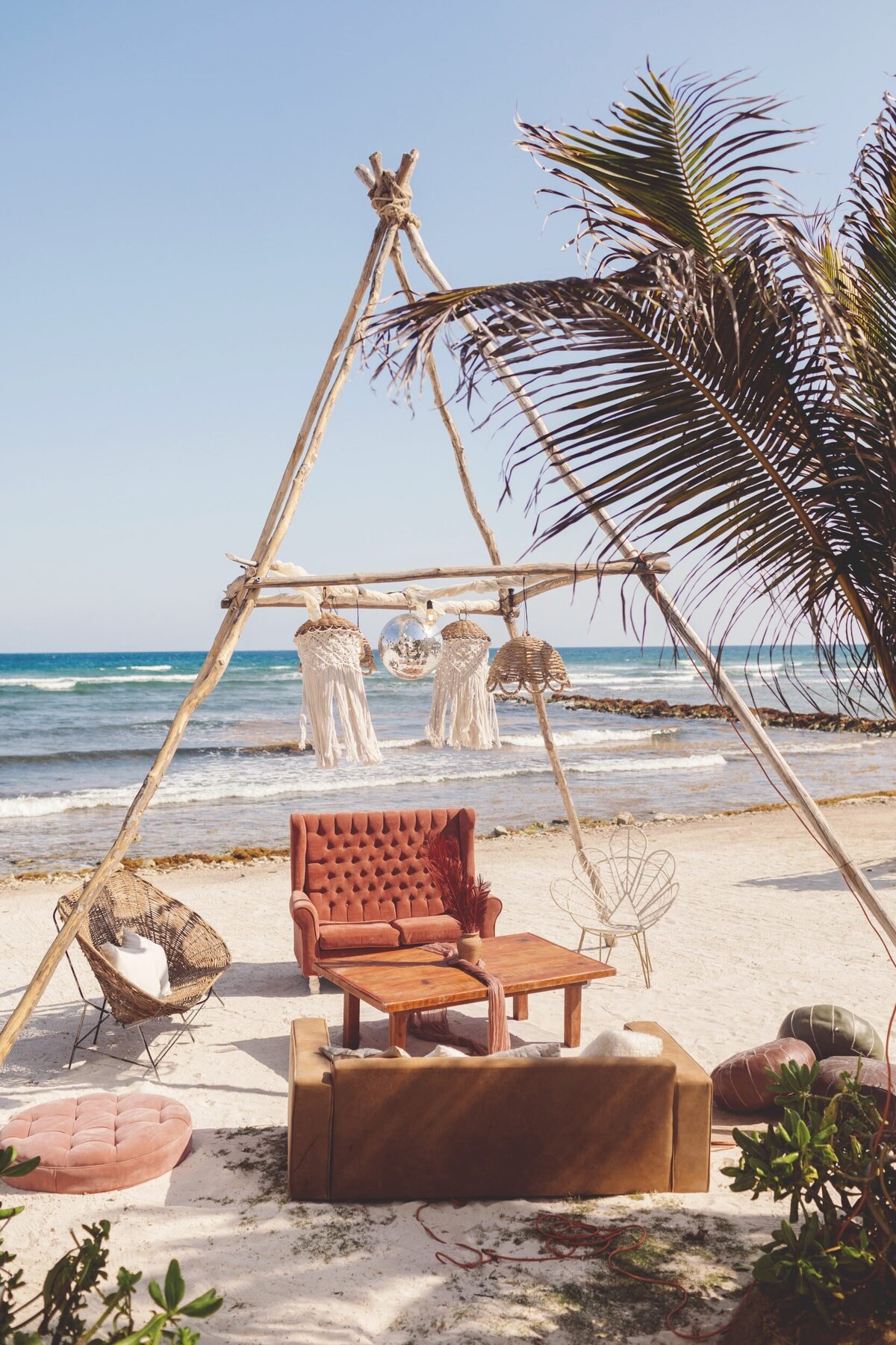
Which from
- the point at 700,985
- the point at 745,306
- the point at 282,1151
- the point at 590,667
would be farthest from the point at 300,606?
the point at 590,667

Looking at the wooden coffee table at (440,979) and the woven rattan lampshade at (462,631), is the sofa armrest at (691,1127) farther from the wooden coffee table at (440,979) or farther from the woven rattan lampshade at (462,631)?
the woven rattan lampshade at (462,631)

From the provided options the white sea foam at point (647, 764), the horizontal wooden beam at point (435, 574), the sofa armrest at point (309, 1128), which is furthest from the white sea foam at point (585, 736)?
the sofa armrest at point (309, 1128)

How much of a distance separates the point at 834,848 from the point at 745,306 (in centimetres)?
162

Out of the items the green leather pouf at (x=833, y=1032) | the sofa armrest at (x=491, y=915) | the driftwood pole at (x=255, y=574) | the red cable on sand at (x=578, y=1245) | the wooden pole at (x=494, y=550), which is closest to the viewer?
the red cable on sand at (x=578, y=1245)

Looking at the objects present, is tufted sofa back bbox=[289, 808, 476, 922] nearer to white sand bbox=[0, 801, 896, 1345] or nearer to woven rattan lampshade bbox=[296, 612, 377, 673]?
white sand bbox=[0, 801, 896, 1345]

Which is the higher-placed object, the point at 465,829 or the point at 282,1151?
the point at 465,829

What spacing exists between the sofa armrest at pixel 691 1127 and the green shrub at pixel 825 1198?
90 cm

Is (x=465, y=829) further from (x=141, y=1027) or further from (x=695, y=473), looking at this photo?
(x=695, y=473)

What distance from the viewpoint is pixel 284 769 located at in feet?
64.2

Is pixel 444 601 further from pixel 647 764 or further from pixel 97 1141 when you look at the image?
pixel 647 764

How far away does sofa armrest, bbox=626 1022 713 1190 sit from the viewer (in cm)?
352

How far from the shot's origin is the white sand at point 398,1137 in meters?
2.92

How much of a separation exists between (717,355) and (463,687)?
398 cm

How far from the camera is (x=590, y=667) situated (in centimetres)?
5338
